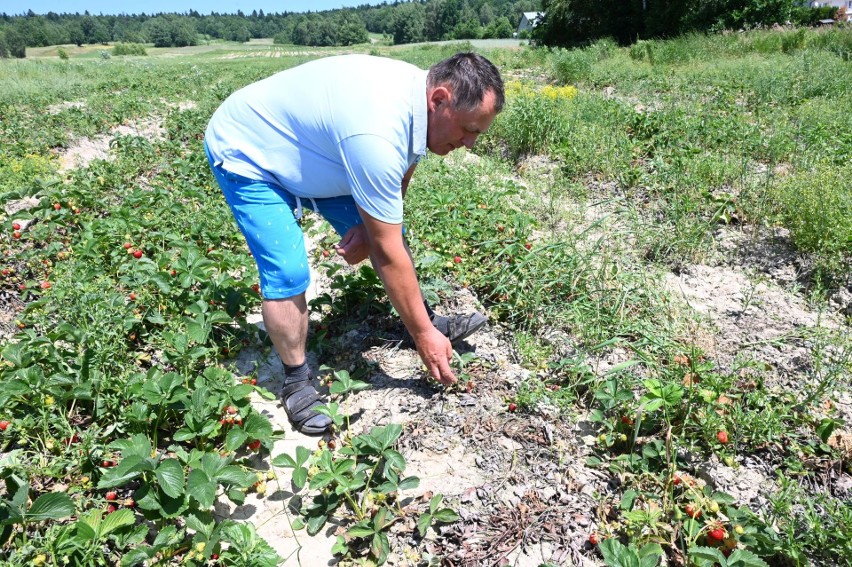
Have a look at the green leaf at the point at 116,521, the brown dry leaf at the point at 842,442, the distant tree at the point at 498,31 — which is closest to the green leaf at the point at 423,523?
the green leaf at the point at 116,521

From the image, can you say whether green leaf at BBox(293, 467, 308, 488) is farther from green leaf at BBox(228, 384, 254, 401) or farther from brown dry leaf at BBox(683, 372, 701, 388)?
brown dry leaf at BBox(683, 372, 701, 388)

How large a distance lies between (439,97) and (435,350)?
974 millimetres

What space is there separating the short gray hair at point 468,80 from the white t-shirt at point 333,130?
9 centimetres

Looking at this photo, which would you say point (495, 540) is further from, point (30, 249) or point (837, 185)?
point (30, 249)

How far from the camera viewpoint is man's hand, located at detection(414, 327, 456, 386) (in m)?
2.14

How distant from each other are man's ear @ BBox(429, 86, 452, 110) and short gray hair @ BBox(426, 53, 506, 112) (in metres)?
0.02

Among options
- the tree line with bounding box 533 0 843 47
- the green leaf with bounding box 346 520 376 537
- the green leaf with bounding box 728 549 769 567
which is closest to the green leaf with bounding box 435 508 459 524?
the green leaf with bounding box 346 520 376 537

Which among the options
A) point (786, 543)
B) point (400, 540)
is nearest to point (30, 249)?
point (400, 540)

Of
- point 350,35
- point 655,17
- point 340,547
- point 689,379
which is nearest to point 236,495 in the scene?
point 340,547

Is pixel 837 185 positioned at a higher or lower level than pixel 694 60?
lower

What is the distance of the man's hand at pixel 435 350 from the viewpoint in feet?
7.02

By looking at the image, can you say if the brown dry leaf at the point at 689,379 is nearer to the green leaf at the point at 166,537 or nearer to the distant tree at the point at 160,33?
the green leaf at the point at 166,537

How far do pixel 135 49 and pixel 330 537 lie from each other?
171ft

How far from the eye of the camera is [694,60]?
1052cm
